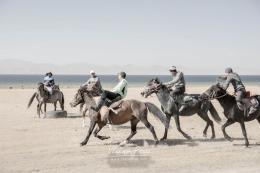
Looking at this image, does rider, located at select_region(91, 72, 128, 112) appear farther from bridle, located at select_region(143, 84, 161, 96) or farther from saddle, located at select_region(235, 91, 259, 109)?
saddle, located at select_region(235, 91, 259, 109)

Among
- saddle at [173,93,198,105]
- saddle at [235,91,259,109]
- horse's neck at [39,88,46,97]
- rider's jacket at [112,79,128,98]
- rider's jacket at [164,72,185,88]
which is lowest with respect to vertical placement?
horse's neck at [39,88,46,97]

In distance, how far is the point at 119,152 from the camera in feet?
41.7

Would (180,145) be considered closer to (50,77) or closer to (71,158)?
(71,158)

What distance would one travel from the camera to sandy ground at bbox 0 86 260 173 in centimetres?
1080

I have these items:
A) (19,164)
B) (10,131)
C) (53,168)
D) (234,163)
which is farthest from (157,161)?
(10,131)

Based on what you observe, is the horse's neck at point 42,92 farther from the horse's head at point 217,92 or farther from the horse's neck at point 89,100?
the horse's head at point 217,92

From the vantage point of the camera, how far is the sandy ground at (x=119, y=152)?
10.8 metres

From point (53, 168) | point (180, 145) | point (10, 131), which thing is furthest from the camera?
point (10, 131)

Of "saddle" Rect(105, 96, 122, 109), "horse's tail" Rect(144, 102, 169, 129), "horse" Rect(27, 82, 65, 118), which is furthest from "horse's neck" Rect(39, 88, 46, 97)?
"horse's tail" Rect(144, 102, 169, 129)

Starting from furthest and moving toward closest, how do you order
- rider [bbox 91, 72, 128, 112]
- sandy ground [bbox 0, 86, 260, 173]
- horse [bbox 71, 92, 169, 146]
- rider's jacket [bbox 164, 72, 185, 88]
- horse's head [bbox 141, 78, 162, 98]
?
rider's jacket [bbox 164, 72, 185, 88] → horse's head [bbox 141, 78, 162, 98] → rider [bbox 91, 72, 128, 112] → horse [bbox 71, 92, 169, 146] → sandy ground [bbox 0, 86, 260, 173]

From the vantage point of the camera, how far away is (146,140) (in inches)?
586

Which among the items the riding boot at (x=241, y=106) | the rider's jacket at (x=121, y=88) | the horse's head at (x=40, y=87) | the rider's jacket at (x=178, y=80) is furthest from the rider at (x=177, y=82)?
the horse's head at (x=40, y=87)

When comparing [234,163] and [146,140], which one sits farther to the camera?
[146,140]

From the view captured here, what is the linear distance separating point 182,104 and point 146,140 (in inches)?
69.7
